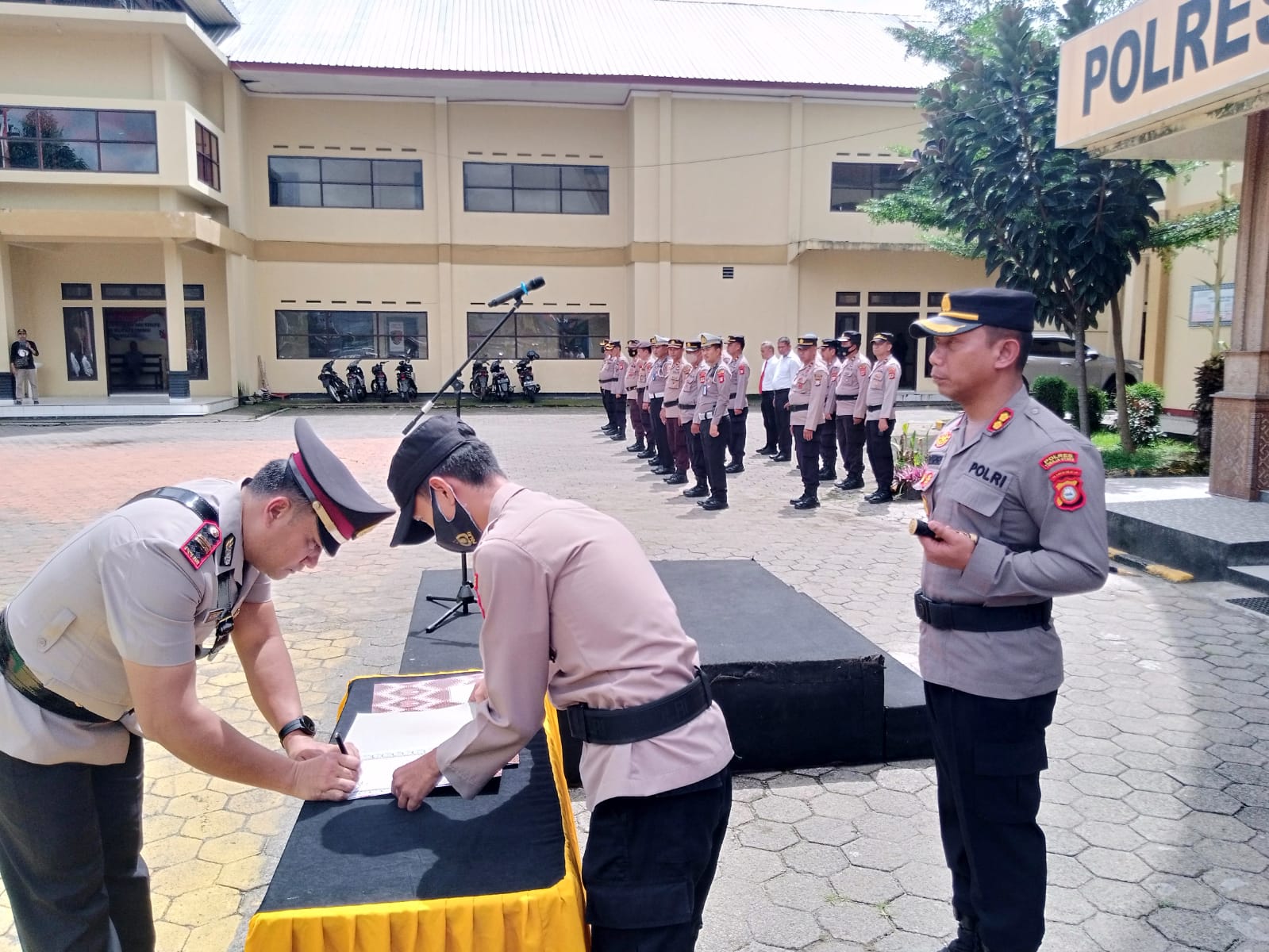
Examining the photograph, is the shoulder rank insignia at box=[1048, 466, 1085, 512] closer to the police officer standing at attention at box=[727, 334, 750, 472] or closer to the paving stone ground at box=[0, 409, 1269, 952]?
the paving stone ground at box=[0, 409, 1269, 952]

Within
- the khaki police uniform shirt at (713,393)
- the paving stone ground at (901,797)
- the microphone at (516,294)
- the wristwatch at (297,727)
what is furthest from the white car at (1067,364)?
the wristwatch at (297,727)

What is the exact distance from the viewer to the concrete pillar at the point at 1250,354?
7559mm

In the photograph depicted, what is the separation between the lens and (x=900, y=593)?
242 inches

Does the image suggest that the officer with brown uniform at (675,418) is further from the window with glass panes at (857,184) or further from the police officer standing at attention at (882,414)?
the window with glass panes at (857,184)

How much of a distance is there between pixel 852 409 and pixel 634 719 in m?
8.92

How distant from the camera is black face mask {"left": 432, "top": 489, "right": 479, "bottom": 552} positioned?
6.23ft

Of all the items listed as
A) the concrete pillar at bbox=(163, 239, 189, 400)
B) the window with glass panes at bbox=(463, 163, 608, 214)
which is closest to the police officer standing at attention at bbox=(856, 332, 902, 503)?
the window with glass panes at bbox=(463, 163, 608, 214)

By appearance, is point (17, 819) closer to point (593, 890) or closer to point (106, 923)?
point (106, 923)

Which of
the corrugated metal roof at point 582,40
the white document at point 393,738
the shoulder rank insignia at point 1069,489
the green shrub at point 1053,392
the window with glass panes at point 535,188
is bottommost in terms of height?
the white document at point 393,738

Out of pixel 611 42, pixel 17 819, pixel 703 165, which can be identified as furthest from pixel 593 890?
pixel 611 42

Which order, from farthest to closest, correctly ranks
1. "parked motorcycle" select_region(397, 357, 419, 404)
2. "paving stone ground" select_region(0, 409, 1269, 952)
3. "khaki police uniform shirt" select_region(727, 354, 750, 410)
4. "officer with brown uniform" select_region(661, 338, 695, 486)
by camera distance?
"parked motorcycle" select_region(397, 357, 419, 404)
"officer with brown uniform" select_region(661, 338, 695, 486)
"khaki police uniform shirt" select_region(727, 354, 750, 410)
"paving stone ground" select_region(0, 409, 1269, 952)

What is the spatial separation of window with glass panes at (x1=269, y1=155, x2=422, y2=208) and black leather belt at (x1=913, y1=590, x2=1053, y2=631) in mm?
21996

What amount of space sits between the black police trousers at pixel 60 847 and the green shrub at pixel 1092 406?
13279 millimetres

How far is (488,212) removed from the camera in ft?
74.0
